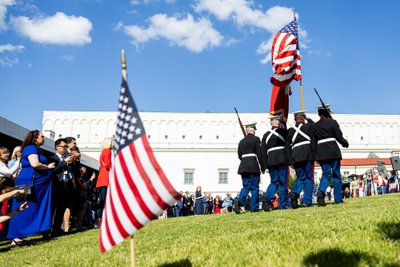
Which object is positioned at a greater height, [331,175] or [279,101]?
[279,101]

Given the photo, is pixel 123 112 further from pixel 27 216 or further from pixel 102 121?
pixel 102 121

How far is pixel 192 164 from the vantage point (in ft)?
179

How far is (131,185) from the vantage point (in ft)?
9.66

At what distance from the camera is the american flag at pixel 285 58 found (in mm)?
11858

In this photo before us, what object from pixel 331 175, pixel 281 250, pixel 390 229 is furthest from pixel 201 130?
pixel 281 250

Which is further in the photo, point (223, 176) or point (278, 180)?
point (223, 176)

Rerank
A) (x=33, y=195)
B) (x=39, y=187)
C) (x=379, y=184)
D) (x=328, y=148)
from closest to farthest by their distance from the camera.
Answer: (x=33, y=195) < (x=39, y=187) < (x=328, y=148) < (x=379, y=184)

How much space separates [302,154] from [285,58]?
3879 mm

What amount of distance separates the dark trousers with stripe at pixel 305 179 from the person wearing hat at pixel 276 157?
380mm

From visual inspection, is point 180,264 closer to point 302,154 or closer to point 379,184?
point 302,154

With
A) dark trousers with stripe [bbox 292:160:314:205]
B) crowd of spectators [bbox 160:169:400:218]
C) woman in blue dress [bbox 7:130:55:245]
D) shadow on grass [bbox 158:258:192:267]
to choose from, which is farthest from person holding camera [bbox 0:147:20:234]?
crowd of spectators [bbox 160:169:400:218]

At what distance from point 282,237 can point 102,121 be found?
201 ft

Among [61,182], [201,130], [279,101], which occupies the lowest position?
[61,182]

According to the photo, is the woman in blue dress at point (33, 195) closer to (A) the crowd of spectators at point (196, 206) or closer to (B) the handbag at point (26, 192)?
(B) the handbag at point (26, 192)
